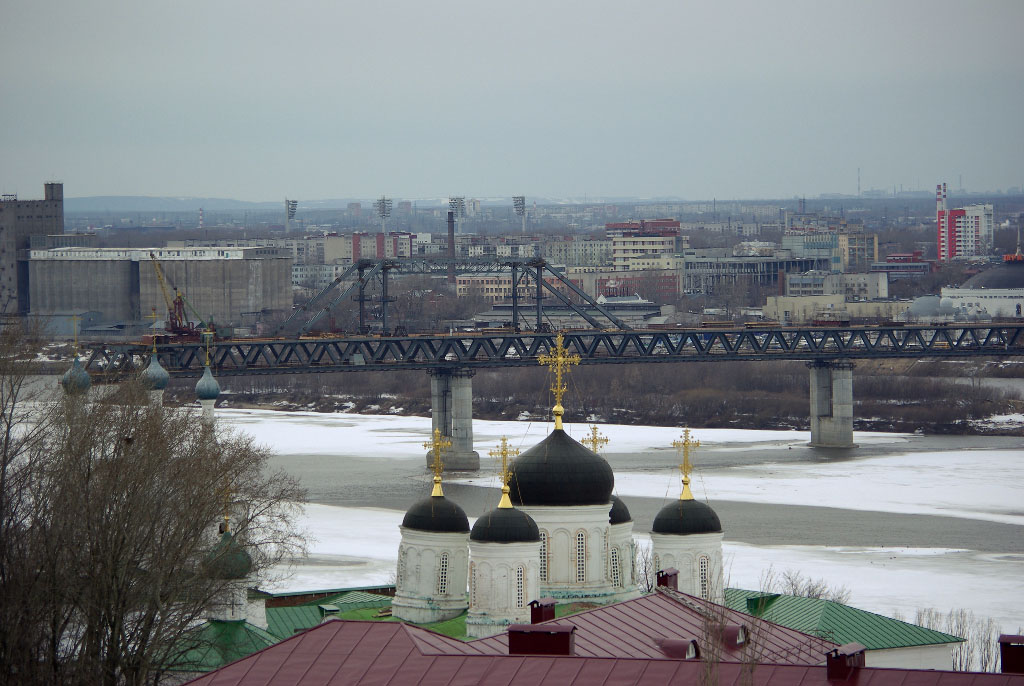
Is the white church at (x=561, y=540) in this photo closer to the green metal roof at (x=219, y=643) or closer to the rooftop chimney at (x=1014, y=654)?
the green metal roof at (x=219, y=643)

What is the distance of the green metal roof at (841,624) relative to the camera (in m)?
29.7

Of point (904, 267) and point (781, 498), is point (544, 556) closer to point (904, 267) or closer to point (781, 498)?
point (781, 498)

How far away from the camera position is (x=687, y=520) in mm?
31016

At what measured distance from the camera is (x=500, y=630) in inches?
1118

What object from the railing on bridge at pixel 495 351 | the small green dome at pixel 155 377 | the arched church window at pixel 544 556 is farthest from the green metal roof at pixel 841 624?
the railing on bridge at pixel 495 351

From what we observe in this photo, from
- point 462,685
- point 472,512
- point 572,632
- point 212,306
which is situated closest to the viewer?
point 462,685

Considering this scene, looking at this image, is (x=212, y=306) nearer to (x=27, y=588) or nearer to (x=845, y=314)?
(x=845, y=314)

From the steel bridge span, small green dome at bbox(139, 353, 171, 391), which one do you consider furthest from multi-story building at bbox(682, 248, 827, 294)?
small green dome at bbox(139, 353, 171, 391)

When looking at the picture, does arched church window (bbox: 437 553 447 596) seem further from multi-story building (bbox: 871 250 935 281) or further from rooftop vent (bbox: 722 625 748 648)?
multi-story building (bbox: 871 250 935 281)

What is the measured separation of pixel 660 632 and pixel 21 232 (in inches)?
5265

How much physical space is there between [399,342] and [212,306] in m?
62.5

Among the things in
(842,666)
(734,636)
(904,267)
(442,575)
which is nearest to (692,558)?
(442,575)

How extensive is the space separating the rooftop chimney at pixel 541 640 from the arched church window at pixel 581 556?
735 cm

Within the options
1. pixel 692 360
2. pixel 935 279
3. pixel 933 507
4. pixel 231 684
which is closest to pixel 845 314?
pixel 935 279
